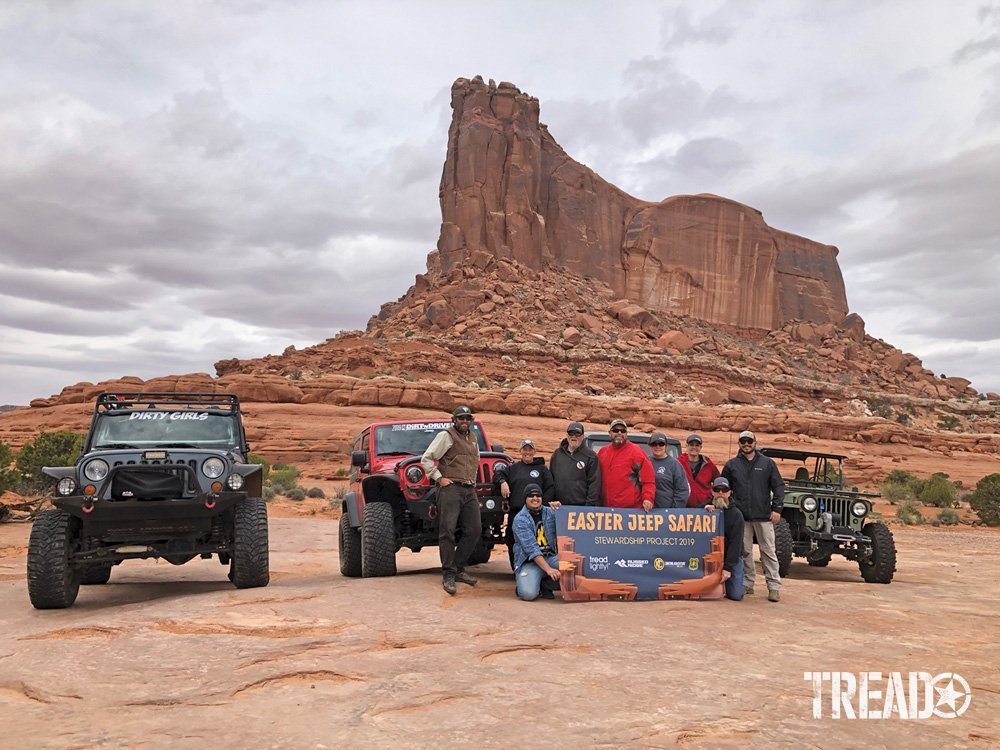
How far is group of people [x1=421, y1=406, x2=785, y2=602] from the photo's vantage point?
790 cm

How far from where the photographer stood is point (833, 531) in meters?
10.8

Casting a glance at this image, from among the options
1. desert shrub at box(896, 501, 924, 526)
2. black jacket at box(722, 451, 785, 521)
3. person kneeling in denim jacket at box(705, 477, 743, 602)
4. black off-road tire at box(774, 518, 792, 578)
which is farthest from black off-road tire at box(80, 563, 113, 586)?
desert shrub at box(896, 501, 924, 526)

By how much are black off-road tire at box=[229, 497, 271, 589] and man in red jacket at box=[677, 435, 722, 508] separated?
4.84m

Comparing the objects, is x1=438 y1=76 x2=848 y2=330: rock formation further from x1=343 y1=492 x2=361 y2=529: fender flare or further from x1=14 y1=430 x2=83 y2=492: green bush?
x1=343 y1=492 x2=361 y2=529: fender flare

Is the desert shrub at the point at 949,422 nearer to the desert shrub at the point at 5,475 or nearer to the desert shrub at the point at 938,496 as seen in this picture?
the desert shrub at the point at 938,496

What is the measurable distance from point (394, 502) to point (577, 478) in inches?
96.5

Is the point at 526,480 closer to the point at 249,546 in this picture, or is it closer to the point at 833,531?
the point at 249,546

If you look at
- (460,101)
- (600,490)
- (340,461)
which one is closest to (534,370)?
(340,461)

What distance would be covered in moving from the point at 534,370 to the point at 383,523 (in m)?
46.3

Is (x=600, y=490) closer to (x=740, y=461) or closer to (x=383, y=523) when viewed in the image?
(x=740, y=461)

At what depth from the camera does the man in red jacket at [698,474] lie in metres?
9.04

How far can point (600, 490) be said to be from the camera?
8.26m

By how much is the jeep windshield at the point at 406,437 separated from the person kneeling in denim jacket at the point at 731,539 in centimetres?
328

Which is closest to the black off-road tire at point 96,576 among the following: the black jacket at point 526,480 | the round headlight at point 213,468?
the round headlight at point 213,468
